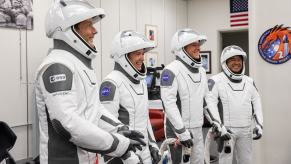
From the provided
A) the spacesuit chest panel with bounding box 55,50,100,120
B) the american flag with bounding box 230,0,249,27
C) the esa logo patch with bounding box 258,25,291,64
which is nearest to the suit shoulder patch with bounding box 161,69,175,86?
the spacesuit chest panel with bounding box 55,50,100,120

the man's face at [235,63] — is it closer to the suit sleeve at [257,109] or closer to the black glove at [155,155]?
the suit sleeve at [257,109]

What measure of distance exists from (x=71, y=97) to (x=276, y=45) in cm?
352

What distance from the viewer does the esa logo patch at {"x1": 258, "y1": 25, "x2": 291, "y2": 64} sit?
436 cm

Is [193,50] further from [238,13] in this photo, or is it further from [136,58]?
[238,13]

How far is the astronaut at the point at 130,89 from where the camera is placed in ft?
8.76

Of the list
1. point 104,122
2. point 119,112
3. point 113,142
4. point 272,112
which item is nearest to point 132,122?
point 119,112

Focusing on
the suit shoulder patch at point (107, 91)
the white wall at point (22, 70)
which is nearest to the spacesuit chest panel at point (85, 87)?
the suit shoulder patch at point (107, 91)

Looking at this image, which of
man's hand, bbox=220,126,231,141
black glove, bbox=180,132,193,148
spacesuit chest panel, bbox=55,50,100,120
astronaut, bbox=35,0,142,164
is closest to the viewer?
astronaut, bbox=35,0,142,164

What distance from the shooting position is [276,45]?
4.43 metres

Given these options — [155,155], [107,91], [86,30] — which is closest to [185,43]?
[107,91]

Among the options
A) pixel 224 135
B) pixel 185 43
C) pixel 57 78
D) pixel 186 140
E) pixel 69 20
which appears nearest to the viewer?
pixel 57 78

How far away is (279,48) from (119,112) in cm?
274

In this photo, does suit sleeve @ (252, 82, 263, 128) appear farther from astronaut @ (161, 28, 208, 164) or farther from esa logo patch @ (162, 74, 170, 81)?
esa logo patch @ (162, 74, 170, 81)

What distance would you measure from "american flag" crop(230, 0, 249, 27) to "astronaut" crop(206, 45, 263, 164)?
5013 mm
